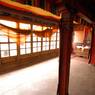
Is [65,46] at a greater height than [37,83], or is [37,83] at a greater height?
[65,46]

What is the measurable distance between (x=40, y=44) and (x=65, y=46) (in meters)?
4.27

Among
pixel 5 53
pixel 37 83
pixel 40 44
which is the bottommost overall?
pixel 37 83

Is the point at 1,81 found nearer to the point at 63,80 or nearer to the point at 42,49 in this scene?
the point at 63,80

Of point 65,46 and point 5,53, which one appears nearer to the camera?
point 65,46

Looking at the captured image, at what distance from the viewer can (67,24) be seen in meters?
2.62

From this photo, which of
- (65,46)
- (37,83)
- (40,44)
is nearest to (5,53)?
(37,83)

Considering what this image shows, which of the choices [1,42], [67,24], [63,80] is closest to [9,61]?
[1,42]

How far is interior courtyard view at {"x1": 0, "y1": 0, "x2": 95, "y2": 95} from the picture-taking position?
88.5 inches

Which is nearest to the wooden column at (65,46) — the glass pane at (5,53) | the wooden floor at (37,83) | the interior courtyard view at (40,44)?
the interior courtyard view at (40,44)

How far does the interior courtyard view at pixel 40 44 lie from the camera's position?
2.25 metres

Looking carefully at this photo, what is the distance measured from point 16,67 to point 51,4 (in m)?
3.61

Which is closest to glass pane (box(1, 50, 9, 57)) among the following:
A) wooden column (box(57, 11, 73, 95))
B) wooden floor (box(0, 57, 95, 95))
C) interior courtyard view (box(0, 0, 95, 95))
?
interior courtyard view (box(0, 0, 95, 95))

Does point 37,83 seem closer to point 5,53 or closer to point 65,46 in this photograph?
point 65,46

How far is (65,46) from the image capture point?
8.89ft
